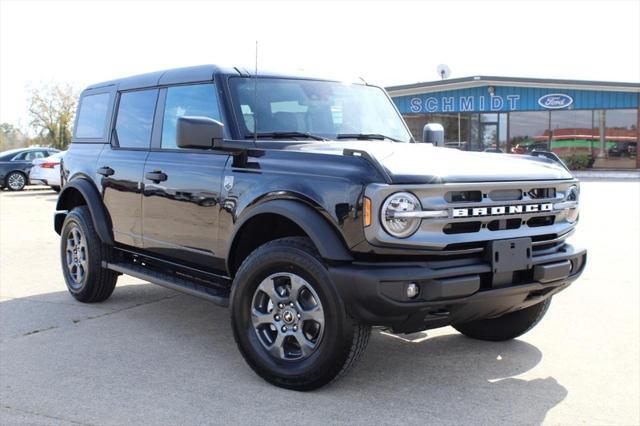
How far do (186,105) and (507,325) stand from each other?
9.77 feet

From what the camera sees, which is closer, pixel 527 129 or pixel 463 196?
pixel 463 196

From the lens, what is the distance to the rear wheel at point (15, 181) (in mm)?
22656

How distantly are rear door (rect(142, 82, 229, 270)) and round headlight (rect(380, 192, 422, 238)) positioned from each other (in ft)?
4.72

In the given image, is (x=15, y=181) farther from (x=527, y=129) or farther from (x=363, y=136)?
(x=527, y=129)

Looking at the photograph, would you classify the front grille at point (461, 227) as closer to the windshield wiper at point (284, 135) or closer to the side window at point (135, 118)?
the windshield wiper at point (284, 135)

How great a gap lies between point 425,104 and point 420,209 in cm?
3049

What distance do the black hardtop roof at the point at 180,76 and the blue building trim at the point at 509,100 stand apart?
27529 mm

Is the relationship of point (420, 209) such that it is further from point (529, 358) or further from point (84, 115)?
point (84, 115)

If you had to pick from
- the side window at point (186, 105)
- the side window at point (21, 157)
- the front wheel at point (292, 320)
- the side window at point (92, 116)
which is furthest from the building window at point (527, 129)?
the front wheel at point (292, 320)

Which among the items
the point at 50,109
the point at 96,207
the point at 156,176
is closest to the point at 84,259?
the point at 96,207

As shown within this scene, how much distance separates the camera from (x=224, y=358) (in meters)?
4.65

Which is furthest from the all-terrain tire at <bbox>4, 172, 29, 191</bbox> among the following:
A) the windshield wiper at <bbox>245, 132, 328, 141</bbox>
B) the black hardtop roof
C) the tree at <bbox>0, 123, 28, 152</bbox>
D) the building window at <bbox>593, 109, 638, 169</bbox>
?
the tree at <bbox>0, 123, 28, 152</bbox>

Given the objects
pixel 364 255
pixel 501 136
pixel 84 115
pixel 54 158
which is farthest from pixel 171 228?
pixel 501 136

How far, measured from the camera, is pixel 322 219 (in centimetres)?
381
